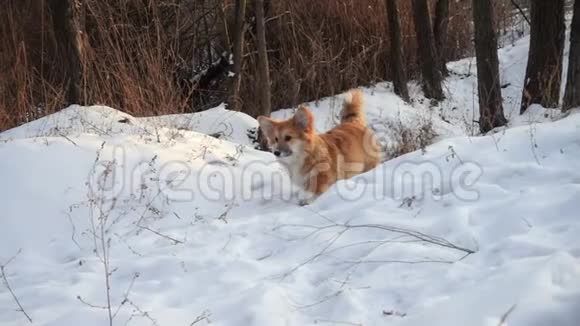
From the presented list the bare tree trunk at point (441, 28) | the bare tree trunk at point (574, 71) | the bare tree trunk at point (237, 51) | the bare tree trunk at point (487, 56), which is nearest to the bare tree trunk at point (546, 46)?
the bare tree trunk at point (574, 71)

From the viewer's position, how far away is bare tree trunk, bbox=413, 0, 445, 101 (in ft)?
30.2

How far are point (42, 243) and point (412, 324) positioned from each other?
2.69m

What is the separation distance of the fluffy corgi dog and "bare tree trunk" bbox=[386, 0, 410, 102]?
14.5 ft

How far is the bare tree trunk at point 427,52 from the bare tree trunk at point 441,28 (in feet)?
2.63

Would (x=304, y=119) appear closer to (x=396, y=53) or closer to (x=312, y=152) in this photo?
(x=312, y=152)

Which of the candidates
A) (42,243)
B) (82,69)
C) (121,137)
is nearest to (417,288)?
(42,243)

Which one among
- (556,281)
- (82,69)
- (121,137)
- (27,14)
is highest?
(27,14)

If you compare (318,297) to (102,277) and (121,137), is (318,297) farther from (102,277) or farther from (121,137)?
(121,137)

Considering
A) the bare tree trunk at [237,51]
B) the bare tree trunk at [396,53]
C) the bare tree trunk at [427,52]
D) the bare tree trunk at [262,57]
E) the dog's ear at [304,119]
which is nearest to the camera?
the dog's ear at [304,119]

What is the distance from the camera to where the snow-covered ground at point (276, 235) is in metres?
2.30

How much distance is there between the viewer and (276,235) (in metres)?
3.46

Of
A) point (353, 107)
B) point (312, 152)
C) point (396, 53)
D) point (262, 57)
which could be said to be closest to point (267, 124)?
point (312, 152)

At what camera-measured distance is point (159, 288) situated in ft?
9.42

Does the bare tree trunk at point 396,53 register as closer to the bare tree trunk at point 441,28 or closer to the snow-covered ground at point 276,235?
the bare tree trunk at point 441,28
